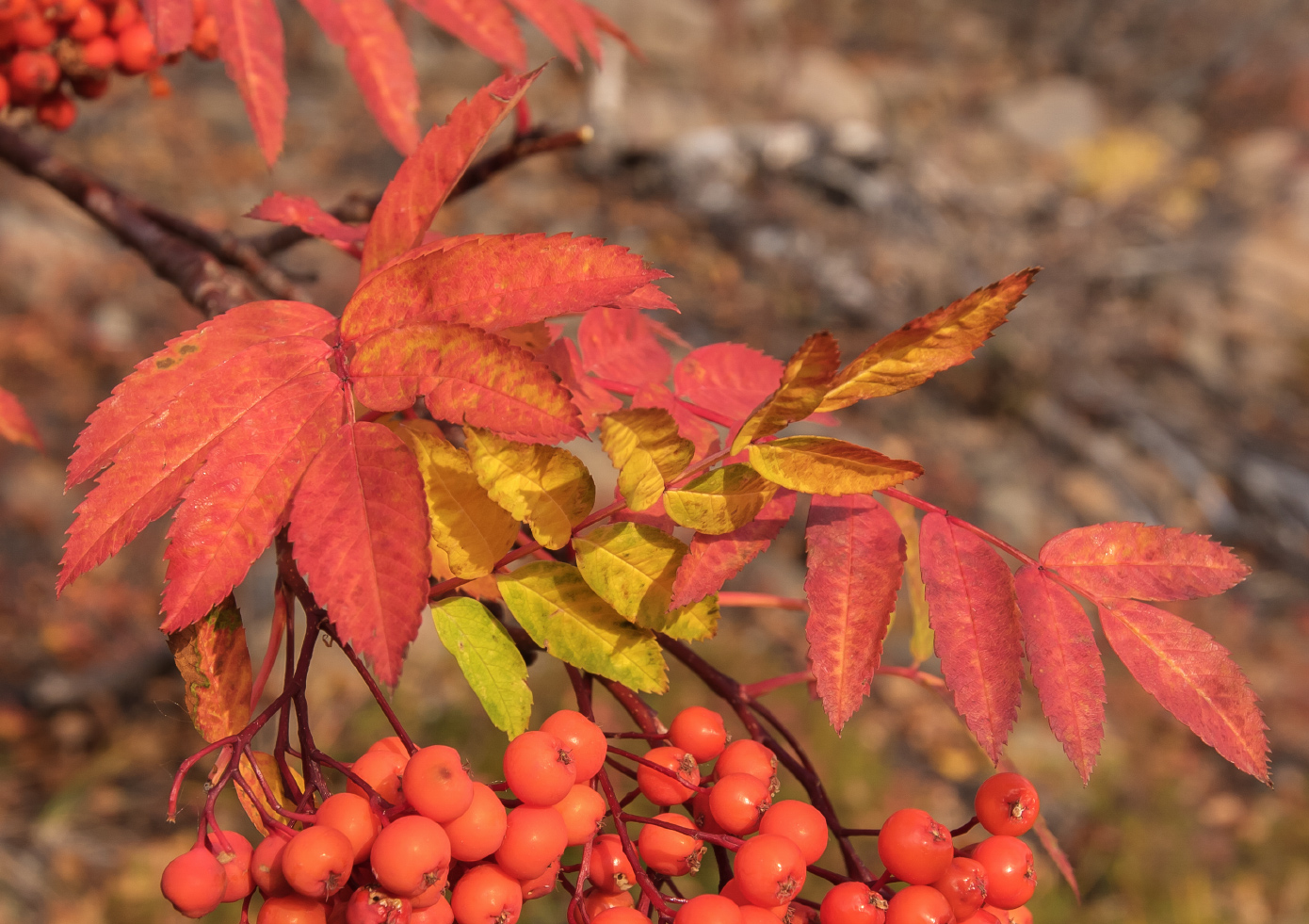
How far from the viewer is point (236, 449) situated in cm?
49

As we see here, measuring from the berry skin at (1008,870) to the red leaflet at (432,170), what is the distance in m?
0.54

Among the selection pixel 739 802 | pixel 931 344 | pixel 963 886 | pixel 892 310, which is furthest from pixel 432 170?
pixel 892 310

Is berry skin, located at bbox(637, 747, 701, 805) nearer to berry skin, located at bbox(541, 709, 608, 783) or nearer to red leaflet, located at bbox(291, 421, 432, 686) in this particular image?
berry skin, located at bbox(541, 709, 608, 783)

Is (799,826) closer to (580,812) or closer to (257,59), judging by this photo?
(580,812)

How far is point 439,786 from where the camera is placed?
18.1 inches

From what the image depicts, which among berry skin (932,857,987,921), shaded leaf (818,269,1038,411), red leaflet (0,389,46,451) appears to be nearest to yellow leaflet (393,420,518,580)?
shaded leaf (818,269,1038,411)

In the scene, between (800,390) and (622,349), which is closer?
(800,390)

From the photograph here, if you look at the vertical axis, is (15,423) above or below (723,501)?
below

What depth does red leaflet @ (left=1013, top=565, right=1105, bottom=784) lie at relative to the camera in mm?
531

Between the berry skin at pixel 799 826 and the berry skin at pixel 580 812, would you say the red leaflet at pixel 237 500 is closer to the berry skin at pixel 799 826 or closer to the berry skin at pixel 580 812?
the berry skin at pixel 580 812

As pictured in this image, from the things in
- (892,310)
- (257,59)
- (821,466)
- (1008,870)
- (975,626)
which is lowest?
(892,310)

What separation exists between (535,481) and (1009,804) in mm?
365

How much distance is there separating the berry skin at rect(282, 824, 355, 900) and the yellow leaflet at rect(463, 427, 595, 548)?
7.7 inches

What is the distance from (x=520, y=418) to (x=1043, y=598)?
1.17 feet
